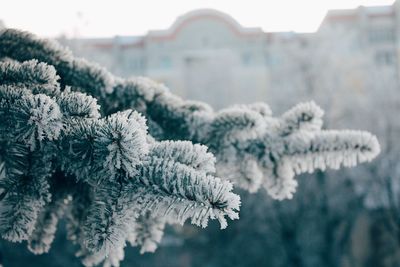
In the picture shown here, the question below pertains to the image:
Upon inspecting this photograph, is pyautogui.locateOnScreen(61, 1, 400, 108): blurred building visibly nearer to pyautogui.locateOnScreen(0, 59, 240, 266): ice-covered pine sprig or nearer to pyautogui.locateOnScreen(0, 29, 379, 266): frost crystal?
pyautogui.locateOnScreen(0, 29, 379, 266): frost crystal

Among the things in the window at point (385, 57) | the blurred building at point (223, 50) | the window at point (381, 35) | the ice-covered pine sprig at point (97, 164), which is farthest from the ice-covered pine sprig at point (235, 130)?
the window at point (381, 35)

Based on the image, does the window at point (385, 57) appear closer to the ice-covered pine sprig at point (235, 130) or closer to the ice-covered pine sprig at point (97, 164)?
the ice-covered pine sprig at point (235, 130)

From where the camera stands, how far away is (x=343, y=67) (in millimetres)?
17594

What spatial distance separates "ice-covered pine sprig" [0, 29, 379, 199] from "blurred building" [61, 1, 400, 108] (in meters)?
19.2

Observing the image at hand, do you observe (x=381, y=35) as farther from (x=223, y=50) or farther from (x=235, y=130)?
(x=235, y=130)

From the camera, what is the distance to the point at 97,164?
1.14m

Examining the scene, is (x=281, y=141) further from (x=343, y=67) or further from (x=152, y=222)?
(x=343, y=67)

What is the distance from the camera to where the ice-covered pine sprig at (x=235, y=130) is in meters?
1.68

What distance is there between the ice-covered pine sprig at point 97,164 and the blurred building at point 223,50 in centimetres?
1962

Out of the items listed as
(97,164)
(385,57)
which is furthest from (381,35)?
(97,164)

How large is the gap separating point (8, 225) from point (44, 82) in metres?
0.46

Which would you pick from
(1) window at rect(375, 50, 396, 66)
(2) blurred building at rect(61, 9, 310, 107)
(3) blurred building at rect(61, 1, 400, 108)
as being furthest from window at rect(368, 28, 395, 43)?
(2) blurred building at rect(61, 9, 310, 107)

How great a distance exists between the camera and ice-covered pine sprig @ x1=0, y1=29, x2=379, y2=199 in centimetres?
168

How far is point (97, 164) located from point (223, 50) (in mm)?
29412
